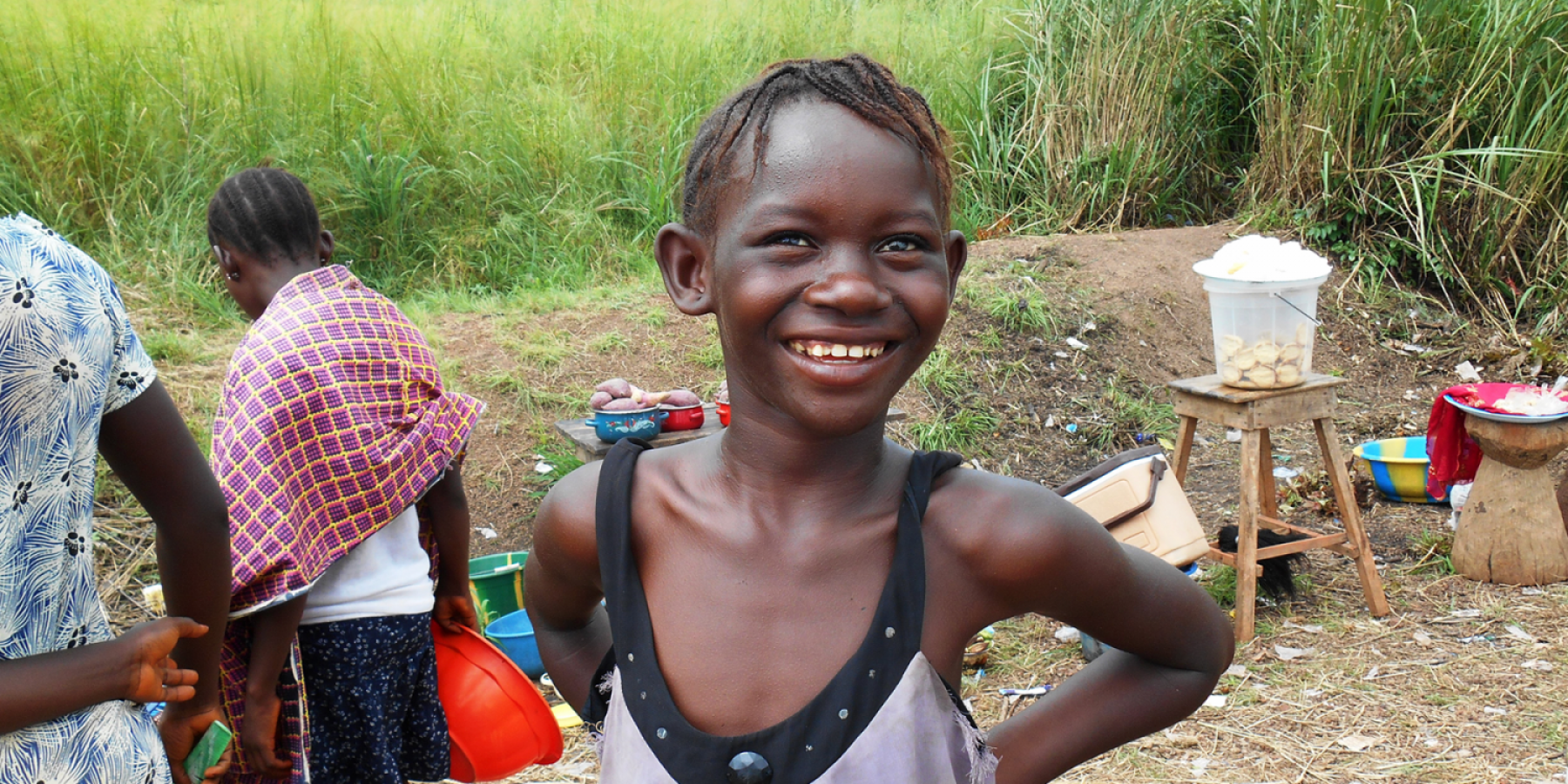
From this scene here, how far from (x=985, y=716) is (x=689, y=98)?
5.11 meters

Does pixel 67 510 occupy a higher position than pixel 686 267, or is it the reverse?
pixel 686 267

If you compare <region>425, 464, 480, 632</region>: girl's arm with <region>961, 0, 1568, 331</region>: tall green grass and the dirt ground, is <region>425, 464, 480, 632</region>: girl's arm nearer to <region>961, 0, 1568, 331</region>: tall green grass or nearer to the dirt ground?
the dirt ground

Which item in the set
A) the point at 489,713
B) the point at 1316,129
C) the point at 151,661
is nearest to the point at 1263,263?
the point at 489,713

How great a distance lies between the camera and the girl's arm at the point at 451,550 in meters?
A: 2.64

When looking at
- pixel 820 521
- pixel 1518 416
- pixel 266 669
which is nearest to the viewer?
pixel 820 521

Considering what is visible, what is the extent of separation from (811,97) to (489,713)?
166cm

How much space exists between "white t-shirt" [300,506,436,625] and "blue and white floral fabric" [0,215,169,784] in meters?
0.91

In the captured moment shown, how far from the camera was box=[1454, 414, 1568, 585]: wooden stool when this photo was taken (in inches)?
176

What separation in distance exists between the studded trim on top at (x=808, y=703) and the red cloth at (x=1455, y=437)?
4.24 meters

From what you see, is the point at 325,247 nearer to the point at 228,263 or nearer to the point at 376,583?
the point at 228,263

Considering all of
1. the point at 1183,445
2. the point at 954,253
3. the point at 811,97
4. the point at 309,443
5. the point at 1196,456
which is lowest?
the point at 1196,456

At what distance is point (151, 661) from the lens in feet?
4.77

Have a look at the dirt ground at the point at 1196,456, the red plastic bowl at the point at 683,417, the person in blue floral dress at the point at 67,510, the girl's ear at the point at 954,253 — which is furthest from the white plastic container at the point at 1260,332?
the person in blue floral dress at the point at 67,510

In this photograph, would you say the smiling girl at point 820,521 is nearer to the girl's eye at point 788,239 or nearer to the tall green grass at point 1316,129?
the girl's eye at point 788,239
